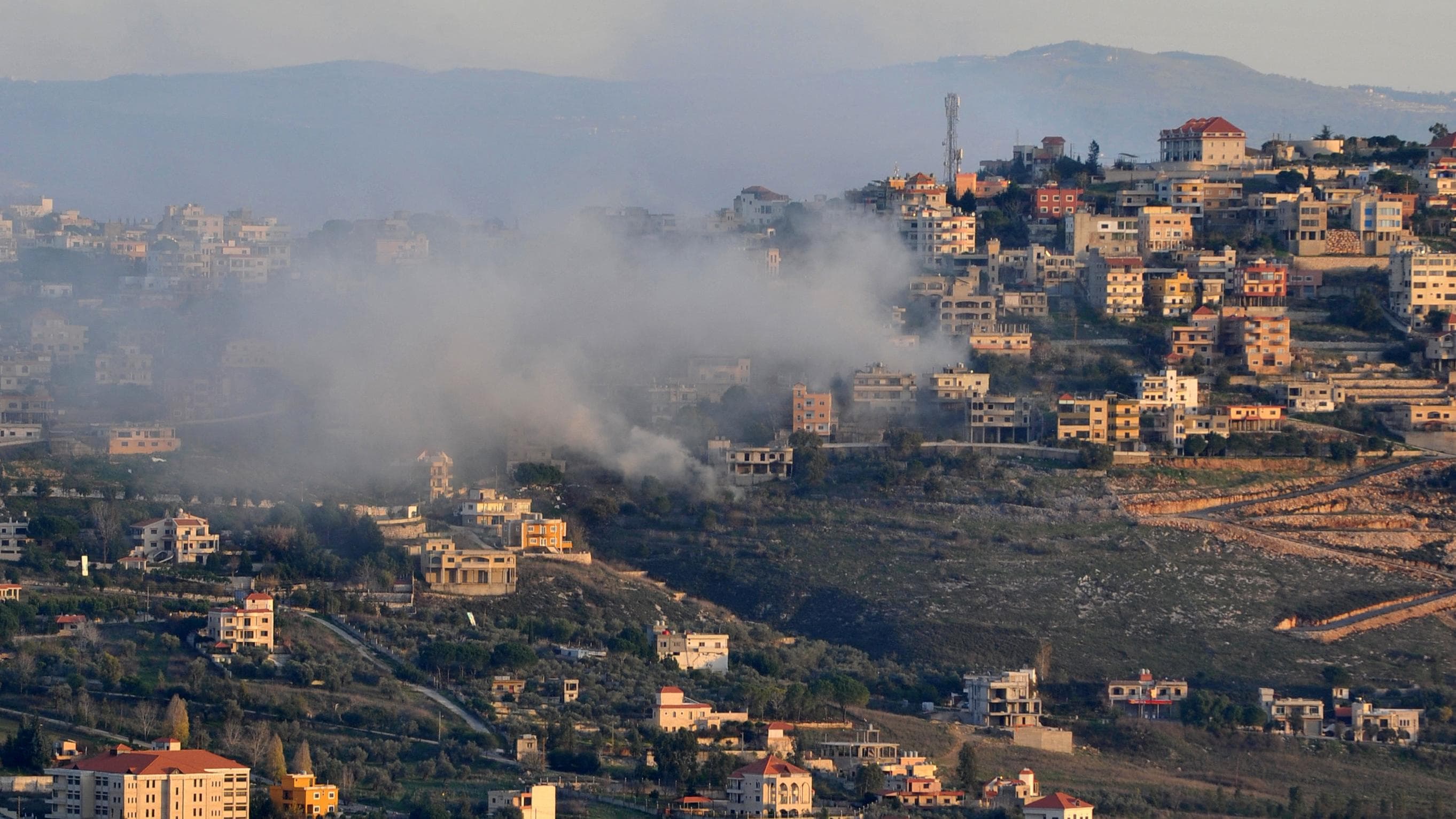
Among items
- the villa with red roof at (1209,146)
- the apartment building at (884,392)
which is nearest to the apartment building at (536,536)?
the apartment building at (884,392)

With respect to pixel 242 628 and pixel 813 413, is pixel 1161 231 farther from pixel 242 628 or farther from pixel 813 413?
pixel 242 628

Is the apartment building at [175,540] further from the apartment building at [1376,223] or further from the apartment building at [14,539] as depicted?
the apartment building at [1376,223]

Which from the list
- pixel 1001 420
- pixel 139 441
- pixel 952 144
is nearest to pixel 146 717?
pixel 139 441

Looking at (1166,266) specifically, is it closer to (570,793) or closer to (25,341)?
(25,341)

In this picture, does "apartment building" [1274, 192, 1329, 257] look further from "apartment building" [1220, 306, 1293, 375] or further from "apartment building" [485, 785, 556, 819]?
"apartment building" [485, 785, 556, 819]

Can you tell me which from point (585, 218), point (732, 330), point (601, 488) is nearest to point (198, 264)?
point (585, 218)

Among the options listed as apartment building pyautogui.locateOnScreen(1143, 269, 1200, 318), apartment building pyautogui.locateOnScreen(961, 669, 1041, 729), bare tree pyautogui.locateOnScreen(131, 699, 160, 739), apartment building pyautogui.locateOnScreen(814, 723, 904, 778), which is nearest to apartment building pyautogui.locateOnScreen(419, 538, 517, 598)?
bare tree pyautogui.locateOnScreen(131, 699, 160, 739)
